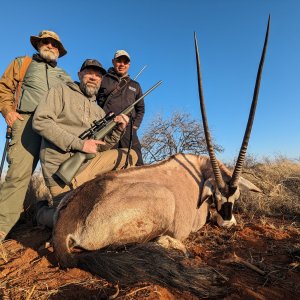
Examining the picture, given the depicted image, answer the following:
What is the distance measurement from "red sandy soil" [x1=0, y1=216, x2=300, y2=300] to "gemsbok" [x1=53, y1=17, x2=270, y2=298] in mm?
105

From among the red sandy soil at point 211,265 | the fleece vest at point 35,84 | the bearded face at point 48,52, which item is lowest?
the red sandy soil at point 211,265

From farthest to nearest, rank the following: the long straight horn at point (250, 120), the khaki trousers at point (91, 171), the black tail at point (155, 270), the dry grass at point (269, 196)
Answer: the dry grass at point (269, 196) → the khaki trousers at point (91, 171) → the long straight horn at point (250, 120) → the black tail at point (155, 270)

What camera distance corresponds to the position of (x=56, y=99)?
406cm

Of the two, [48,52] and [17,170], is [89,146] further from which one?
[48,52]

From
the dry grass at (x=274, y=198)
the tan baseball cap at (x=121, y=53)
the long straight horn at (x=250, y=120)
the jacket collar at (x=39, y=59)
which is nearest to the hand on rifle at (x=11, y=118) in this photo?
the jacket collar at (x=39, y=59)

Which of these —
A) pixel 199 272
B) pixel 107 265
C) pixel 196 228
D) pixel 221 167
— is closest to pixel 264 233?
pixel 196 228

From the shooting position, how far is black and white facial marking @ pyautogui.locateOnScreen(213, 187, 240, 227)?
380cm

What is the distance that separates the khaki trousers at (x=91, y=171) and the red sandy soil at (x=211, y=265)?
0.32 m

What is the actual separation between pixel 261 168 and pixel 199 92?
417 cm

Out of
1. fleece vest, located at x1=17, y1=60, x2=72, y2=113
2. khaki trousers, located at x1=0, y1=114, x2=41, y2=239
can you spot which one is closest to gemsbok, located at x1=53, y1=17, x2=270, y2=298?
khaki trousers, located at x1=0, y1=114, x2=41, y2=239

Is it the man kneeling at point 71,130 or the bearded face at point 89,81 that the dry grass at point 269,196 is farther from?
the bearded face at point 89,81

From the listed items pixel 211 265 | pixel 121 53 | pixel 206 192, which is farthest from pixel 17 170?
pixel 211 265

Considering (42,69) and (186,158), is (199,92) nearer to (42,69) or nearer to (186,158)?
(186,158)

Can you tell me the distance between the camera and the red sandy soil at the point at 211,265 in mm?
1953
